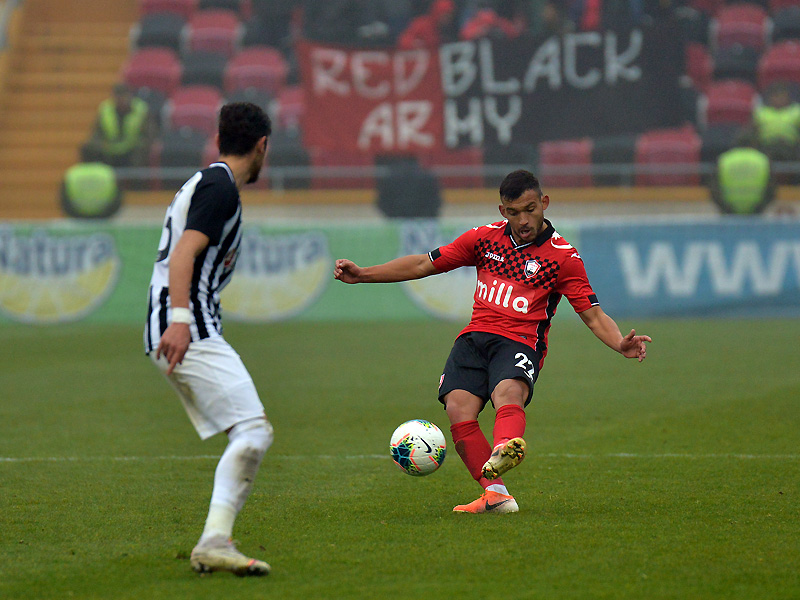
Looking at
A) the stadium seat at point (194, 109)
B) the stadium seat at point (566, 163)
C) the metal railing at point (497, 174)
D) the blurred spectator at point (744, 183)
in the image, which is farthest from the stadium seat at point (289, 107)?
the blurred spectator at point (744, 183)

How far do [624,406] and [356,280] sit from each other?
4.37 m

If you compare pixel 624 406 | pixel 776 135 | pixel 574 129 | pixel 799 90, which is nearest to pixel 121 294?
pixel 574 129

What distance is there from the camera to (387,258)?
17.1 meters

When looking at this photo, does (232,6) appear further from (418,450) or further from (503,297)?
(418,450)

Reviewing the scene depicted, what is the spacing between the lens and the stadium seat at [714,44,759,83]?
2414cm

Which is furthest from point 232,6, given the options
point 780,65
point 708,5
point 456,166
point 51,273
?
point 780,65

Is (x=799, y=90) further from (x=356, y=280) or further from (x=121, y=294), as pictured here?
(x=356, y=280)

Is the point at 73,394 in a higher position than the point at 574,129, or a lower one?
lower

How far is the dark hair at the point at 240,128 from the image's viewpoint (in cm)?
441

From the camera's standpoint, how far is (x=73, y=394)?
401 inches

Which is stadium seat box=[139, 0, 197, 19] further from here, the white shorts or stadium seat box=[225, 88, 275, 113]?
the white shorts

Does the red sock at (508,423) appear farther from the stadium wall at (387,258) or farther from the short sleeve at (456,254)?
the stadium wall at (387,258)

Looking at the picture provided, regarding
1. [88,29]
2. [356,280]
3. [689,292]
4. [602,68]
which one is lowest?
[689,292]

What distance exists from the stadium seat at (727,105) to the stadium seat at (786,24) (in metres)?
1.74
